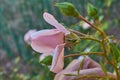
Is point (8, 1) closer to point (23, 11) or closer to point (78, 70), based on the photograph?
point (23, 11)

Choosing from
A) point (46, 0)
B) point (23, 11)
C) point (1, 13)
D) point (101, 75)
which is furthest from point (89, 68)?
point (1, 13)

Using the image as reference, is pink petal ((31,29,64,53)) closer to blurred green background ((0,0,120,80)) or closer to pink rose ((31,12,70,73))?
pink rose ((31,12,70,73))

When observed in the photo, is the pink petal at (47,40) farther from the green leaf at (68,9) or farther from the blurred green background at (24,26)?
the blurred green background at (24,26)

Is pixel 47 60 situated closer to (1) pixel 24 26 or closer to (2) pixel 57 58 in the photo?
(2) pixel 57 58

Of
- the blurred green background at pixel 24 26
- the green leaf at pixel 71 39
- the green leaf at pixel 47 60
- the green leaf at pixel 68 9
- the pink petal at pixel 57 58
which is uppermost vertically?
the blurred green background at pixel 24 26

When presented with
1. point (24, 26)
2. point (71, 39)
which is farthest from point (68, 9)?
point (24, 26)

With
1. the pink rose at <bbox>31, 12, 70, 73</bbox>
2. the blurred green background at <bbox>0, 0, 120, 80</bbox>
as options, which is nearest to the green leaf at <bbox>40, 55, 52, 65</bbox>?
the pink rose at <bbox>31, 12, 70, 73</bbox>

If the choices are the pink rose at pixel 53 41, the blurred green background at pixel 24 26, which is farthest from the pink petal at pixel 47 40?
the blurred green background at pixel 24 26
